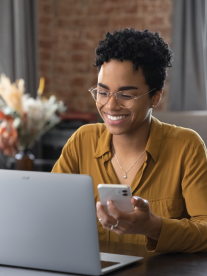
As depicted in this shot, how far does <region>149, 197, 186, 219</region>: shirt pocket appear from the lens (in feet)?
4.81

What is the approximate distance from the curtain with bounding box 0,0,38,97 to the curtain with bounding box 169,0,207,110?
126 cm

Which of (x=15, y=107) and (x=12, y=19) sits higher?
(x=12, y=19)

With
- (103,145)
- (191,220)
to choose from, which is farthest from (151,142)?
(191,220)

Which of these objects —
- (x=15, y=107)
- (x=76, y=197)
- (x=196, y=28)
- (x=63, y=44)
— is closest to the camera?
(x=76, y=197)

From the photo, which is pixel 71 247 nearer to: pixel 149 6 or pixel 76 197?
pixel 76 197

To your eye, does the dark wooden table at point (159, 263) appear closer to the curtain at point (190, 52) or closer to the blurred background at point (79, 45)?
the blurred background at point (79, 45)

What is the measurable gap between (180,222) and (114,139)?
0.45 meters

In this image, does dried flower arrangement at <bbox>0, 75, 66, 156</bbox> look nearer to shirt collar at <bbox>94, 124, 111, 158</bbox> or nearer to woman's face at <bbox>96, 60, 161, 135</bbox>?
shirt collar at <bbox>94, 124, 111, 158</bbox>

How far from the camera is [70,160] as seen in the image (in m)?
1.63

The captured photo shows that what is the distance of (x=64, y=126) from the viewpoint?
3539 millimetres

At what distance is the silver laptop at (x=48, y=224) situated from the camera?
3.09ft

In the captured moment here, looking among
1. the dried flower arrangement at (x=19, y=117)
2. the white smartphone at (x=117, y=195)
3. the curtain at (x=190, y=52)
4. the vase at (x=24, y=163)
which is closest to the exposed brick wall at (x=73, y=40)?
the curtain at (x=190, y=52)

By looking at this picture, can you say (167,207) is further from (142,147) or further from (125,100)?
(125,100)

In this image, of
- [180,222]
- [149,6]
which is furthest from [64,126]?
[180,222]
